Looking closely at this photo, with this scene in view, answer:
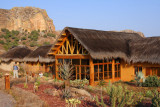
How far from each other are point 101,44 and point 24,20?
51447mm

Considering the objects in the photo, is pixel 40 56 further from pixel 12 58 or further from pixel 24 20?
pixel 24 20

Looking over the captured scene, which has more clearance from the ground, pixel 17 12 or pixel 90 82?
pixel 17 12

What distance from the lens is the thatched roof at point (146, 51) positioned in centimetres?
1433

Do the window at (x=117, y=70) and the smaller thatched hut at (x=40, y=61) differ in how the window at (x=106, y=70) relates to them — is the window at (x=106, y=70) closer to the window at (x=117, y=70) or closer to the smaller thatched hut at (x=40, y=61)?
the window at (x=117, y=70)

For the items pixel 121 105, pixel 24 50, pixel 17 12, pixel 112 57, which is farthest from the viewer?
pixel 17 12

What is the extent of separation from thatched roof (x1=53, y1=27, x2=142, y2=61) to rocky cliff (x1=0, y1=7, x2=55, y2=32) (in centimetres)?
4755

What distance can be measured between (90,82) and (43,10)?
62.3m

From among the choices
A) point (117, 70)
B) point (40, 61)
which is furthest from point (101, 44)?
point (40, 61)

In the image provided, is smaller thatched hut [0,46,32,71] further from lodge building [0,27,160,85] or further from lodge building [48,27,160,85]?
lodge building [48,27,160,85]

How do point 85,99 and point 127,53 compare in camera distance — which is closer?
point 85,99

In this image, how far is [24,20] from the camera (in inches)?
2387

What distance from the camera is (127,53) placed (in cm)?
1595

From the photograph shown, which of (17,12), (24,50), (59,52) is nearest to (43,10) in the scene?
(17,12)

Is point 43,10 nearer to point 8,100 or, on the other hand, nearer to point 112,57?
point 112,57
